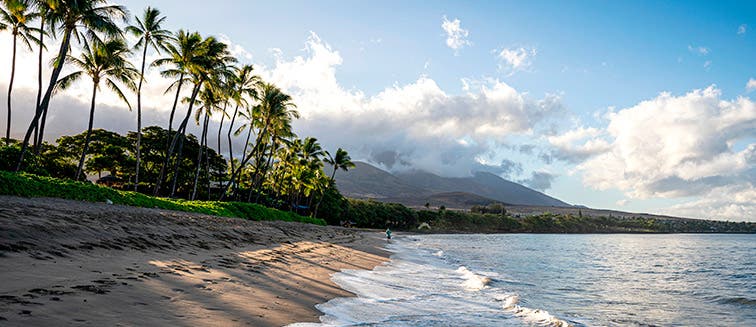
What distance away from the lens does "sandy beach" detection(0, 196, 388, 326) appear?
208 inches

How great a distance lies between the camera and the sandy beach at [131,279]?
17.4ft

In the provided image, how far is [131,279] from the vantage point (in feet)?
24.1

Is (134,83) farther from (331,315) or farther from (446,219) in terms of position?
(446,219)

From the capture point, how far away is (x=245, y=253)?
14406 millimetres

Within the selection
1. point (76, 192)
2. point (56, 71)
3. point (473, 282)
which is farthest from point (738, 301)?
point (56, 71)

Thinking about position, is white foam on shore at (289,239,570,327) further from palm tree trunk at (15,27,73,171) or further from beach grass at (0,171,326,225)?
palm tree trunk at (15,27,73,171)

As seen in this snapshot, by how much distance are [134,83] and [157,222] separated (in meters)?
19.5

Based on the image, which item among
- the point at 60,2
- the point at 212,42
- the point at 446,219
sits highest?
the point at 212,42

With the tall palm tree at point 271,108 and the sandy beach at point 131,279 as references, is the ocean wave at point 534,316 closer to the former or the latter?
the sandy beach at point 131,279

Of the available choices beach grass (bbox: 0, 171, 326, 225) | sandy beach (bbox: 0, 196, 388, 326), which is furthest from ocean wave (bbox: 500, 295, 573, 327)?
beach grass (bbox: 0, 171, 326, 225)

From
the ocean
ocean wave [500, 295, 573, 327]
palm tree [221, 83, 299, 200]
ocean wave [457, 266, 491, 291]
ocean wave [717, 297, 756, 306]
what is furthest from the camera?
palm tree [221, 83, 299, 200]

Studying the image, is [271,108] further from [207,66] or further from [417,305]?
[417,305]

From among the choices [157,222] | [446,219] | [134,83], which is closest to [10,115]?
[134,83]

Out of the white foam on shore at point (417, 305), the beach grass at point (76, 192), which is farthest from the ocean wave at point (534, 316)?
the beach grass at point (76, 192)
